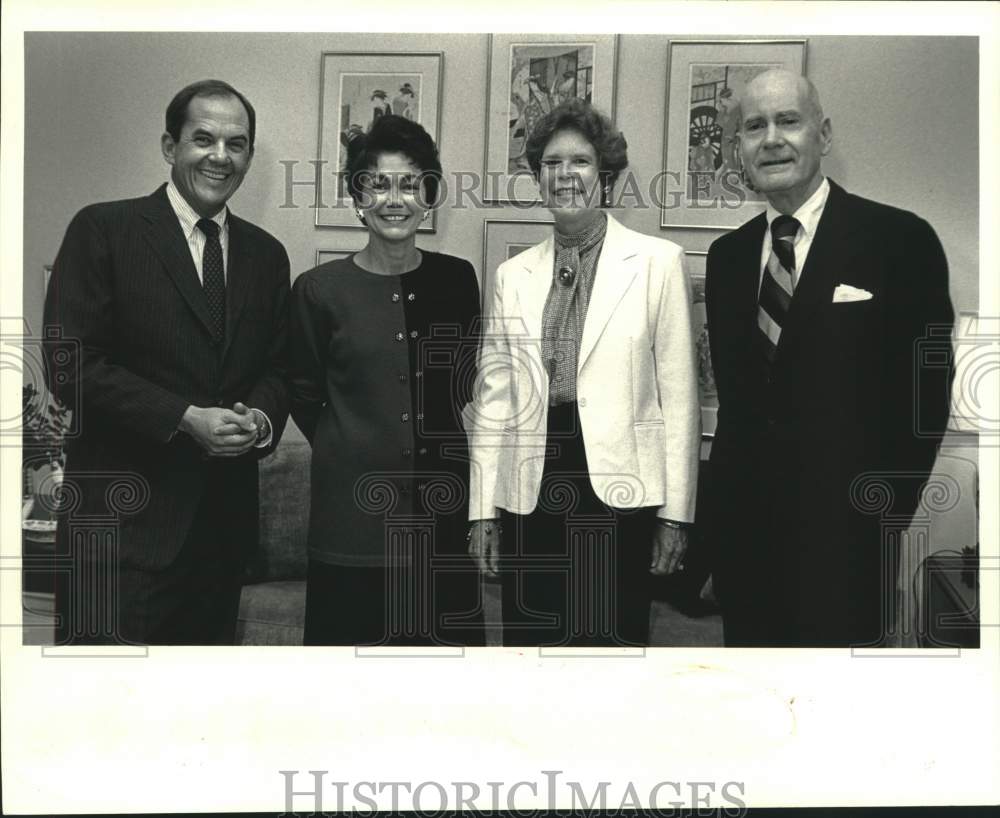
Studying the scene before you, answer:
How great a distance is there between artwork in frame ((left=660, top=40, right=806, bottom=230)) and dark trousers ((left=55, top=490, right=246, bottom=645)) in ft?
4.60

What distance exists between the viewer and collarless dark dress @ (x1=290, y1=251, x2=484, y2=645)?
299cm

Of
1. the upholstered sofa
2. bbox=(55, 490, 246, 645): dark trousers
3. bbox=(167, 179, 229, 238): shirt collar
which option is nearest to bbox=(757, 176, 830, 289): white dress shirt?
the upholstered sofa

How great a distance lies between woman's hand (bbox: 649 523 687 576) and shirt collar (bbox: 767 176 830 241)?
0.82 meters

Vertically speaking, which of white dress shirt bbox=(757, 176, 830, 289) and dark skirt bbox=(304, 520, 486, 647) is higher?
white dress shirt bbox=(757, 176, 830, 289)

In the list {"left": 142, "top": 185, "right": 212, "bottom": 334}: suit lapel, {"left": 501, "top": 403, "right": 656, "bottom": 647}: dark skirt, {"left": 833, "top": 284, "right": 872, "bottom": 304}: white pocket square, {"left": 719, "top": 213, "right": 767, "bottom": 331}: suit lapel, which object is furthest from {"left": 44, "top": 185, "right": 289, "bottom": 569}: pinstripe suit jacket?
{"left": 833, "top": 284, "right": 872, "bottom": 304}: white pocket square

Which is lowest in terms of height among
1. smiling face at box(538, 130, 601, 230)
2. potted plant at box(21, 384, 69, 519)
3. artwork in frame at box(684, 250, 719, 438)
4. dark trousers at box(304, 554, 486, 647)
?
dark trousers at box(304, 554, 486, 647)

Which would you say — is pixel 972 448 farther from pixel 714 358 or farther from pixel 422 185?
pixel 422 185

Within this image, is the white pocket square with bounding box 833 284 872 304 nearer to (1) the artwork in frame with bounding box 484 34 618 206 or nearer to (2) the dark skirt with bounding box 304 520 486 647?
(1) the artwork in frame with bounding box 484 34 618 206

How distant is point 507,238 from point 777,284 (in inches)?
27.2

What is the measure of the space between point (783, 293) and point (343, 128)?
3.90 feet

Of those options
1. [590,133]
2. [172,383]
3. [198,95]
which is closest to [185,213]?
[198,95]

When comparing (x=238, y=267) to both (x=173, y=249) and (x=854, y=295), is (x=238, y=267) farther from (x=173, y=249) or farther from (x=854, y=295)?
(x=854, y=295)

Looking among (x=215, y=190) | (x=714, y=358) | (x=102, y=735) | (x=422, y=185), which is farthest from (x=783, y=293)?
(x=102, y=735)

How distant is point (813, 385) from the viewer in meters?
2.99
